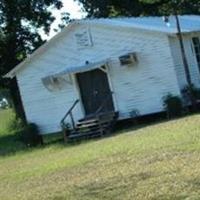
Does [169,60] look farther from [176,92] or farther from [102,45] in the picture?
[102,45]

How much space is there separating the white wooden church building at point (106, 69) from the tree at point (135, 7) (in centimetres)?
1545

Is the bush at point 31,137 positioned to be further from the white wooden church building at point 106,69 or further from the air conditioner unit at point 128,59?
the air conditioner unit at point 128,59

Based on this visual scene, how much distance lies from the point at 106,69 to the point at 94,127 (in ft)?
8.15

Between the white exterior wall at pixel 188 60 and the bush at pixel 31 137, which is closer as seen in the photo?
the white exterior wall at pixel 188 60

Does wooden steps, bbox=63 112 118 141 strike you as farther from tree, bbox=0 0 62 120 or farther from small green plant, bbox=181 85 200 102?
tree, bbox=0 0 62 120

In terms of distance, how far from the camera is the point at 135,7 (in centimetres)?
4728

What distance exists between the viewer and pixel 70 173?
16.2 m

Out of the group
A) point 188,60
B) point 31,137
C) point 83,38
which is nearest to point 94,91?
point 83,38

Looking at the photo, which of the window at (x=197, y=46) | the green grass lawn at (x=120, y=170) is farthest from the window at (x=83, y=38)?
the green grass lawn at (x=120, y=170)

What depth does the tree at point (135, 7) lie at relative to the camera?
46.8 m

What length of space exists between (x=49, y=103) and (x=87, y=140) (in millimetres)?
4893

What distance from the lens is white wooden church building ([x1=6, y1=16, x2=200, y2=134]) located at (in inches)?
1064

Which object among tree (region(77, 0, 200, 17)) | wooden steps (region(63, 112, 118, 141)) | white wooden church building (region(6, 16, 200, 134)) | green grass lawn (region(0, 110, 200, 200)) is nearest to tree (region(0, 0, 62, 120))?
tree (region(77, 0, 200, 17))

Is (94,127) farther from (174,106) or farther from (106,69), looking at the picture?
(174,106)
